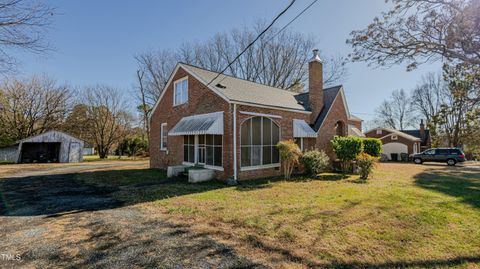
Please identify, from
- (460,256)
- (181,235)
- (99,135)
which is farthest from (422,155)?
(99,135)

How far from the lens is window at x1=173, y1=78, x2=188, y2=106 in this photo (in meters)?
15.1

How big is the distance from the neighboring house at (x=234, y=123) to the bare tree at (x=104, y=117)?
22.6 metres

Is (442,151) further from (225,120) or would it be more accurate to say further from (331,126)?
(225,120)

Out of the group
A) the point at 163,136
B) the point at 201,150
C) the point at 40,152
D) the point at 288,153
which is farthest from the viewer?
the point at 40,152

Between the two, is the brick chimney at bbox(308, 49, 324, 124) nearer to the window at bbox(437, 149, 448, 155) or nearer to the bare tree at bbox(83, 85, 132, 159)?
the window at bbox(437, 149, 448, 155)

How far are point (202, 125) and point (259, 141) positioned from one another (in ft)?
11.1

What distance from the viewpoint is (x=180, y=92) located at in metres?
15.7

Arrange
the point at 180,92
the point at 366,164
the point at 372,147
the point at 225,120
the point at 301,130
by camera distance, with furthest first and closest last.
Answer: the point at 180,92
the point at 372,147
the point at 301,130
the point at 366,164
the point at 225,120

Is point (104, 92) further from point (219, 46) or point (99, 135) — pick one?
point (219, 46)

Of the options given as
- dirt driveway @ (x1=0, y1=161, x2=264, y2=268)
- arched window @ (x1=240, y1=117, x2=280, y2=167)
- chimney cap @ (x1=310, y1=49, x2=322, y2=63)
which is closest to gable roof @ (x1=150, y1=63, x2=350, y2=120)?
arched window @ (x1=240, y1=117, x2=280, y2=167)

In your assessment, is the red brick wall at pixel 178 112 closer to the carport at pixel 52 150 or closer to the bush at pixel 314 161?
the bush at pixel 314 161

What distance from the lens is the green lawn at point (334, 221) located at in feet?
13.1

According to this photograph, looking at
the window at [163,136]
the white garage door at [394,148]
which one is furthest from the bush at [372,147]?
the white garage door at [394,148]

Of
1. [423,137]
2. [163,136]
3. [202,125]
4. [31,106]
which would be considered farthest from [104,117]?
[423,137]
